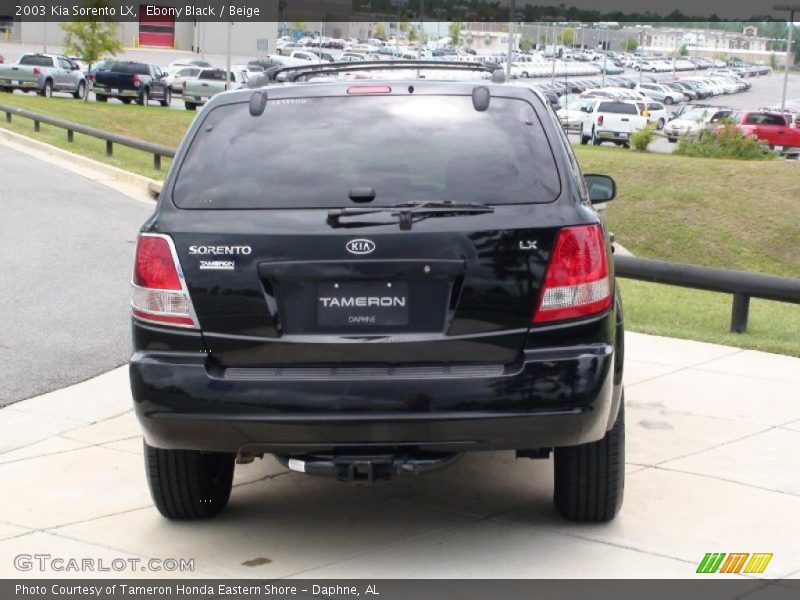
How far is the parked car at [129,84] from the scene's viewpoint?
51.8 meters

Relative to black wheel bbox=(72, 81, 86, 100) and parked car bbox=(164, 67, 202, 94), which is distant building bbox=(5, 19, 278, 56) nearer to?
parked car bbox=(164, 67, 202, 94)

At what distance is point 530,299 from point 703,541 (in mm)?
1361

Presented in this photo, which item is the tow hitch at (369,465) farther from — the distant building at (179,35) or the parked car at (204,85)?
the distant building at (179,35)

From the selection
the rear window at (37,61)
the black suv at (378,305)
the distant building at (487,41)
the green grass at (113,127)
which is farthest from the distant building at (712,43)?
the black suv at (378,305)

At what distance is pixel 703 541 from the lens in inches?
220

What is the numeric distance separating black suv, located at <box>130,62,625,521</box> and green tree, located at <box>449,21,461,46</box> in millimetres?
137763

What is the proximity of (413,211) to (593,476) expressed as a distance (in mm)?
1381

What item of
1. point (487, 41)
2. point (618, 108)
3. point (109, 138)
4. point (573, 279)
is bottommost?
point (487, 41)

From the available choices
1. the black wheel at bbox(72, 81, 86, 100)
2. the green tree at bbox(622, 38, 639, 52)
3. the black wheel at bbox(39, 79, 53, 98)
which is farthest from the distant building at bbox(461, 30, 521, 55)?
the black wheel at bbox(39, 79, 53, 98)

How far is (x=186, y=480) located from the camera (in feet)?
18.9

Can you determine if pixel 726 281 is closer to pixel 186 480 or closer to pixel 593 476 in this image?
pixel 593 476

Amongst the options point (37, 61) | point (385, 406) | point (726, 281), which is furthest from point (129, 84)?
point (385, 406)

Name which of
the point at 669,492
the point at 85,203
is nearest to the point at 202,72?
the point at 85,203

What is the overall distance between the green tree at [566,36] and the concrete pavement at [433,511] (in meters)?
168
